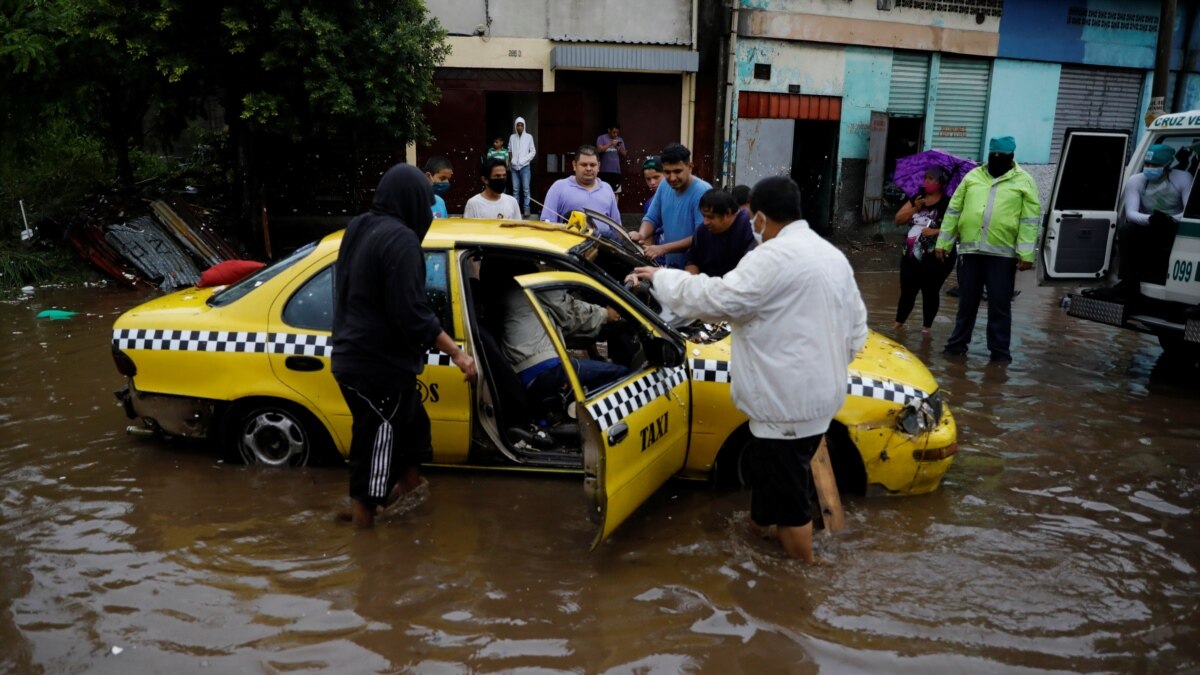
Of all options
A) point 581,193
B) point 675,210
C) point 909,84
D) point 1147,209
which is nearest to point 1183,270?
point 1147,209

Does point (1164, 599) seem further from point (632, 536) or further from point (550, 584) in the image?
point (550, 584)

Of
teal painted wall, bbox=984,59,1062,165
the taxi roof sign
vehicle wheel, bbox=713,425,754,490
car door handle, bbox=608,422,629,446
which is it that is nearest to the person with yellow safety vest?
the taxi roof sign

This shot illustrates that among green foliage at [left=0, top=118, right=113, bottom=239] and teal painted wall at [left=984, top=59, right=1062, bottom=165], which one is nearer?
green foliage at [left=0, top=118, right=113, bottom=239]

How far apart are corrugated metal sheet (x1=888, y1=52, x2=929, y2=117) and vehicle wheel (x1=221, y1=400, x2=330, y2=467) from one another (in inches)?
647

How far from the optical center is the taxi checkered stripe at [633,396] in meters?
3.98

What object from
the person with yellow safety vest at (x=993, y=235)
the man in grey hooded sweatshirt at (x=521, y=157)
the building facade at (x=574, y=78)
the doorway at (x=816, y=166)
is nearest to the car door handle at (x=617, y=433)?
the person with yellow safety vest at (x=993, y=235)

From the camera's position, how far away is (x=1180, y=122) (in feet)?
25.5

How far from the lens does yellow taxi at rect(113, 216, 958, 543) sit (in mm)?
4730

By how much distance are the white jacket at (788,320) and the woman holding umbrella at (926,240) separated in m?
5.29

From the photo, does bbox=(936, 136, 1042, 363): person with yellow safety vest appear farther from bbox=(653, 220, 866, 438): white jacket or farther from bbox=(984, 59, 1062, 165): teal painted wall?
bbox=(984, 59, 1062, 165): teal painted wall

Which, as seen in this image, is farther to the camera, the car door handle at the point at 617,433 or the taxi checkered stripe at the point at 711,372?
the taxi checkered stripe at the point at 711,372

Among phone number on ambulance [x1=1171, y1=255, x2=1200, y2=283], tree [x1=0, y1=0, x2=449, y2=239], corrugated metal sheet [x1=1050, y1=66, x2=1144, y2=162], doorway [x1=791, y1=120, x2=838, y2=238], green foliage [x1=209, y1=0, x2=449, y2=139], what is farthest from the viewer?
corrugated metal sheet [x1=1050, y1=66, x2=1144, y2=162]

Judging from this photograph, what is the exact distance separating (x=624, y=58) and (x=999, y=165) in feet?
32.3

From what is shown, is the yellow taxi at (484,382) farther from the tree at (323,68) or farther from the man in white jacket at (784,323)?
the tree at (323,68)
